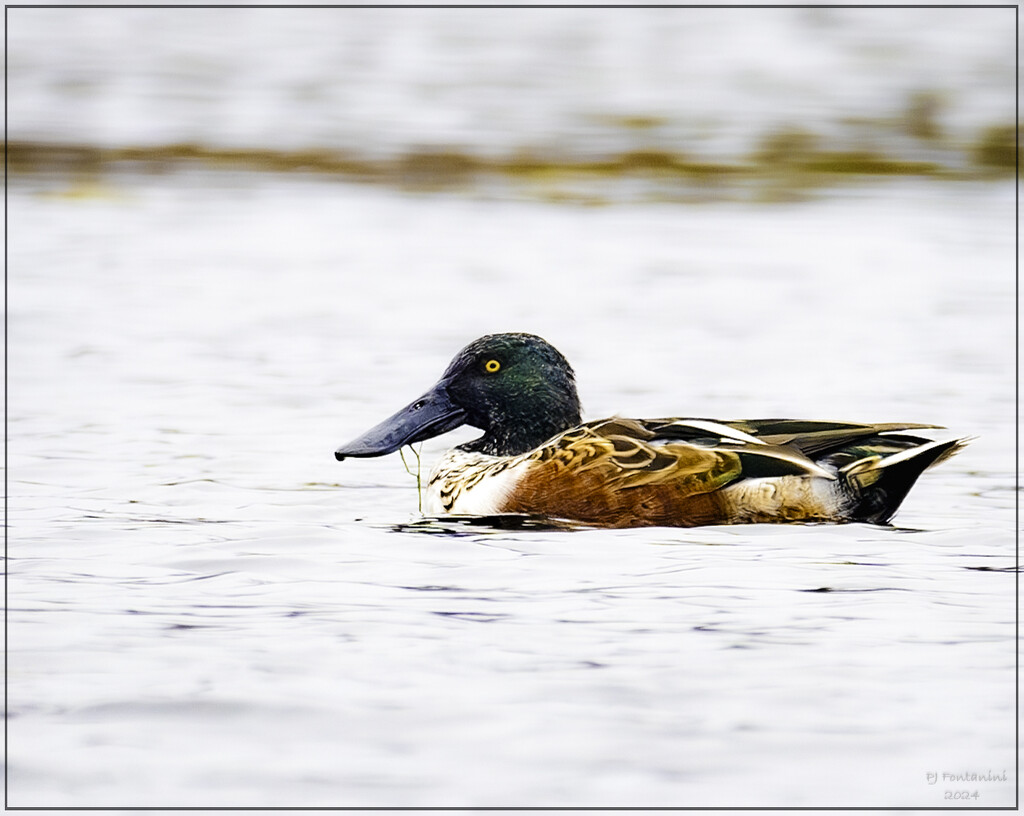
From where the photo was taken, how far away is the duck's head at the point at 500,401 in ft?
22.3

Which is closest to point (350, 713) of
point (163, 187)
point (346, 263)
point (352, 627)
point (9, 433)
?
point (352, 627)

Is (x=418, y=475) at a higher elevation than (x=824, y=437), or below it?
below

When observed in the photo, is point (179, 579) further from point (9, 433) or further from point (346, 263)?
point (346, 263)

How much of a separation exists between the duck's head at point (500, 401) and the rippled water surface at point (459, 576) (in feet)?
1.05

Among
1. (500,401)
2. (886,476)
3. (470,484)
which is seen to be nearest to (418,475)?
(500,401)

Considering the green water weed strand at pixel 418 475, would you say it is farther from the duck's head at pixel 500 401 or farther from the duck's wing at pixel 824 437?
the duck's wing at pixel 824 437

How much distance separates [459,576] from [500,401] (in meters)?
1.56

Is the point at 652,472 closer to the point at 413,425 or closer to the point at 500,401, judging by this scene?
the point at 500,401

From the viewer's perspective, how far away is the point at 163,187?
16.0 metres

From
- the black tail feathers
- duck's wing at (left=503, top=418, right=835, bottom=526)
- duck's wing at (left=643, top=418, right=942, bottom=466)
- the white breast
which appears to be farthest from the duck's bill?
the black tail feathers

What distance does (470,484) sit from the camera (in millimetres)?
6438

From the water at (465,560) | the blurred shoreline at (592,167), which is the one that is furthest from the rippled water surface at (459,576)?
the blurred shoreline at (592,167)

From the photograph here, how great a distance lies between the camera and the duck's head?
22.3 ft

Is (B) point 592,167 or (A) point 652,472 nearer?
(A) point 652,472
